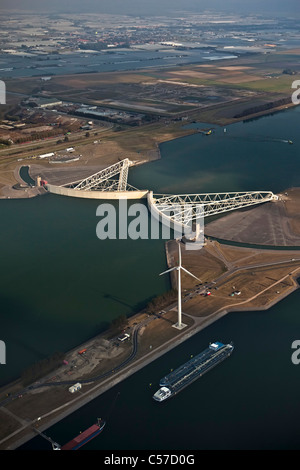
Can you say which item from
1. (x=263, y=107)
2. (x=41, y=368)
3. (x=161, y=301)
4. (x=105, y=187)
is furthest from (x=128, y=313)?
(x=263, y=107)

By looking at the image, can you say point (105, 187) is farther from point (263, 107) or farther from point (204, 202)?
point (263, 107)

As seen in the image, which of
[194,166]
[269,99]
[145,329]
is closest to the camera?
[145,329]

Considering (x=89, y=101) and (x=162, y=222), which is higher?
(x=89, y=101)

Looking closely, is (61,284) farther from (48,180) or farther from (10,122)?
(10,122)

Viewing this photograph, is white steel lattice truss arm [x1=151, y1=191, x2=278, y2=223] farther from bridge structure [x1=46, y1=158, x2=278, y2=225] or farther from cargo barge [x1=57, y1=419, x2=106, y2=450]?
cargo barge [x1=57, y1=419, x2=106, y2=450]

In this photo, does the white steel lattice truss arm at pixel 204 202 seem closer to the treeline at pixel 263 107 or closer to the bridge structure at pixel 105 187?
the bridge structure at pixel 105 187

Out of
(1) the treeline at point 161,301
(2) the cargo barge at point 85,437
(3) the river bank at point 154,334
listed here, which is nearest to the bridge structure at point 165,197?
(3) the river bank at point 154,334

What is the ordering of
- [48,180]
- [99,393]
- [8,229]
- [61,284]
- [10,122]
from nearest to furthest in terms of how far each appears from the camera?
[99,393], [61,284], [8,229], [48,180], [10,122]
